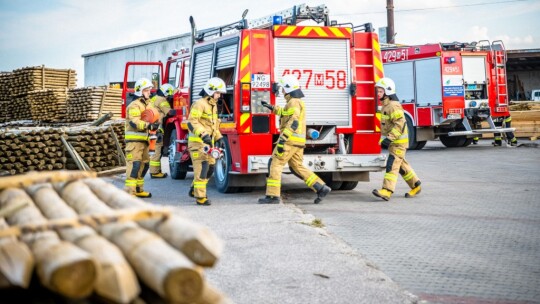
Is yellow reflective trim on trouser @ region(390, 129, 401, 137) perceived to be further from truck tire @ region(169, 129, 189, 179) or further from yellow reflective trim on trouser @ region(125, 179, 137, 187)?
truck tire @ region(169, 129, 189, 179)

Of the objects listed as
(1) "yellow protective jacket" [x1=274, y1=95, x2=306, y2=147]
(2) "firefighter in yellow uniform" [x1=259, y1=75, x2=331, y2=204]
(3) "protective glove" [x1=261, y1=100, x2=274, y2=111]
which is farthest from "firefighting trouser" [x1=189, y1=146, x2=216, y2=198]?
(1) "yellow protective jacket" [x1=274, y1=95, x2=306, y2=147]

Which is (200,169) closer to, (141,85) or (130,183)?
(130,183)

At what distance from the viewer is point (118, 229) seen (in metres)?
2.41

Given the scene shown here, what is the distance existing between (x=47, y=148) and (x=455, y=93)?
11298 millimetres

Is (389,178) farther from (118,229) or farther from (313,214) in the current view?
(118,229)

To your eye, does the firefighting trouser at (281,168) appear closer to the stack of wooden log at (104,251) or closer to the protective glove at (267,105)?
the protective glove at (267,105)

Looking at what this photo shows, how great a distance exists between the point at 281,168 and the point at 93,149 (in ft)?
20.4

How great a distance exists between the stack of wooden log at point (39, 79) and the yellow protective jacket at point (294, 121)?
13.3 metres

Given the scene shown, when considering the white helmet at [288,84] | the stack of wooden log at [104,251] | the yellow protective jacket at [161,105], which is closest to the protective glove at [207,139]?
the white helmet at [288,84]

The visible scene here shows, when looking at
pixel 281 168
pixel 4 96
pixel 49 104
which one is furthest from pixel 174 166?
pixel 4 96

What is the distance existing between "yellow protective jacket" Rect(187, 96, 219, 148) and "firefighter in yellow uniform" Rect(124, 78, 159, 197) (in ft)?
2.26

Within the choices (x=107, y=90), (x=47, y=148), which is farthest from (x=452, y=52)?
(x=47, y=148)

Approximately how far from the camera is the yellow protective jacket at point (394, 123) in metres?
10.1

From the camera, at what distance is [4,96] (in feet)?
71.7
